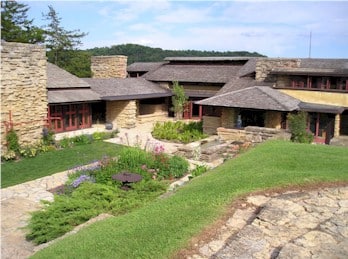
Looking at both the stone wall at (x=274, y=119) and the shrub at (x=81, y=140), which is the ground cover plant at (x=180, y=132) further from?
the shrub at (x=81, y=140)

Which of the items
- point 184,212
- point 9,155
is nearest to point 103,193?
point 184,212

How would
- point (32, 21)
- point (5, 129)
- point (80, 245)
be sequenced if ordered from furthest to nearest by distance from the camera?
point (32, 21), point (5, 129), point (80, 245)

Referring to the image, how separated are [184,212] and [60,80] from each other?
729 inches

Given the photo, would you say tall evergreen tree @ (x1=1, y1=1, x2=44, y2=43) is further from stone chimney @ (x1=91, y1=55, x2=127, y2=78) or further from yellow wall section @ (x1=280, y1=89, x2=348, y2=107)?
yellow wall section @ (x1=280, y1=89, x2=348, y2=107)

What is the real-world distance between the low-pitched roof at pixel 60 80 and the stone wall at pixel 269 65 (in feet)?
38.1

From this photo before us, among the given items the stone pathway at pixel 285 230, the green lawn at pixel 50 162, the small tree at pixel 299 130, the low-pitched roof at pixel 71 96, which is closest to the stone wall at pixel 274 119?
the small tree at pixel 299 130

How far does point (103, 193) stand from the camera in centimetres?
991

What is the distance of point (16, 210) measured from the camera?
1091cm

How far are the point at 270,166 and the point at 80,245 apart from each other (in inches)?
212

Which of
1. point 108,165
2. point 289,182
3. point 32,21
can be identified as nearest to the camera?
point 289,182

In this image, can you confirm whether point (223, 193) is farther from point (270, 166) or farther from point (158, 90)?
point (158, 90)

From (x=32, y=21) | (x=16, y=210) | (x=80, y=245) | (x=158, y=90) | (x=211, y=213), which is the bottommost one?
(x=16, y=210)

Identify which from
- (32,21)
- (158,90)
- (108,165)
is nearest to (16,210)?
(108,165)

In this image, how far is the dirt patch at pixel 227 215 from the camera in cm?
536
